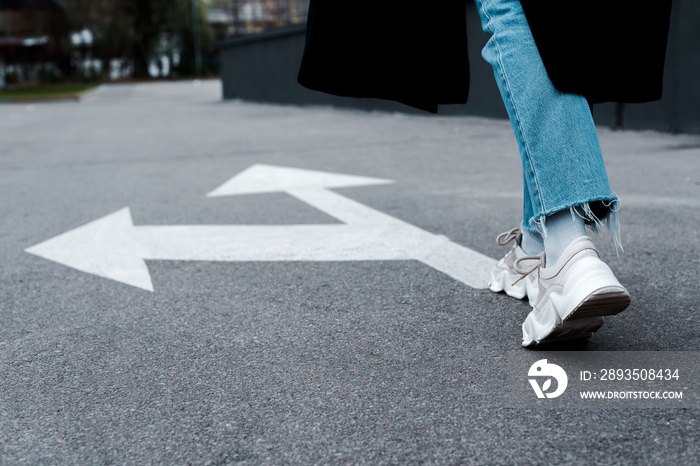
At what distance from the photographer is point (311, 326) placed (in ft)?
6.65

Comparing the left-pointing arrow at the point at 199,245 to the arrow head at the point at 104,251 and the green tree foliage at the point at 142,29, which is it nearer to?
the arrow head at the point at 104,251

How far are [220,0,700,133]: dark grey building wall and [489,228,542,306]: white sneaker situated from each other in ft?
2.20

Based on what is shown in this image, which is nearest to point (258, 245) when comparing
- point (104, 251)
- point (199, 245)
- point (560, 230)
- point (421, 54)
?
point (199, 245)

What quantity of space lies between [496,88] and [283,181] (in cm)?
447

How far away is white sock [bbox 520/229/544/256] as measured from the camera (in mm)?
2064

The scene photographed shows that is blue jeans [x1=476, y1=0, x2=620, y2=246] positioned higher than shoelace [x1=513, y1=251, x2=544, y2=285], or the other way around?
blue jeans [x1=476, y1=0, x2=620, y2=246]

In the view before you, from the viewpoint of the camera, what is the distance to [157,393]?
63.4 inches

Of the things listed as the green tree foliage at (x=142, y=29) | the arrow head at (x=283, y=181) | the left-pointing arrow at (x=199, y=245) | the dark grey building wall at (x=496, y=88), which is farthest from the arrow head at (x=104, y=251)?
the green tree foliage at (x=142, y=29)

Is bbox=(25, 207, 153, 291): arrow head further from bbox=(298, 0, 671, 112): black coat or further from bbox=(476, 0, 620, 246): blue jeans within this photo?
bbox=(476, 0, 620, 246): blue jeans

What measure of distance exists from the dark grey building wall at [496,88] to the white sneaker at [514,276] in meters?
0.67

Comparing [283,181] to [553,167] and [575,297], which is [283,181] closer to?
[553,167]

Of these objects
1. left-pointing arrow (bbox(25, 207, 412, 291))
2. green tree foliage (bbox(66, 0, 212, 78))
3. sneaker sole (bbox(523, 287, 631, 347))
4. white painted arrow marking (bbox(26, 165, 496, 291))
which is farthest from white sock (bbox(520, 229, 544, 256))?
green tree foliage (bbox(66, 0, 212, 78))

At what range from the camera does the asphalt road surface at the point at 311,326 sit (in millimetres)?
1364

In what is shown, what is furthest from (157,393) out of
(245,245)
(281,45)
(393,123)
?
(281,45)
